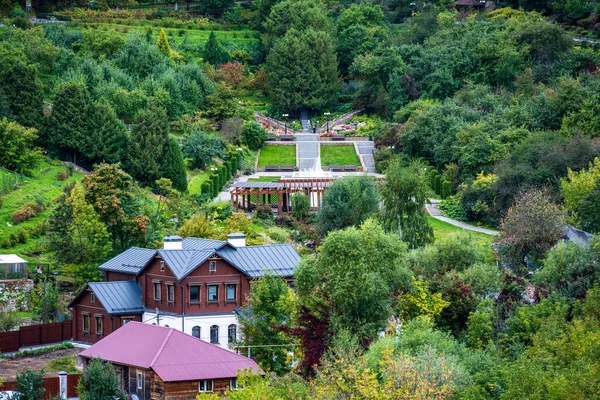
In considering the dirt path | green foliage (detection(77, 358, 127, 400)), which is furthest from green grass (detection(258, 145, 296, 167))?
green foliage (detection(77, 358, 127, 400))

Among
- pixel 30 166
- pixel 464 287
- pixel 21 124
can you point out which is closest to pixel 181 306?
pixel 464 287

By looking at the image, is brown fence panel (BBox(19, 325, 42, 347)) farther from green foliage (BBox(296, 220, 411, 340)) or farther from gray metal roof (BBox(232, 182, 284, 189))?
gray metal roof (BBox(232, 182, 284, 189))

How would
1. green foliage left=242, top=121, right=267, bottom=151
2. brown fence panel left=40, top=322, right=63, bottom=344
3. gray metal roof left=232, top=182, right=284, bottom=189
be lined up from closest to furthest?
brown fence panel left=40, top=322, right=63, bottom=344 → gray metal roof left=232, top=182, right=284, bottom=189 → green foliage left=242, top=121, right=267, bottom=151

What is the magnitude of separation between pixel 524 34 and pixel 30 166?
46.0 metres

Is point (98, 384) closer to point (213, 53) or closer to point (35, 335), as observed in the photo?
point (35, 335)

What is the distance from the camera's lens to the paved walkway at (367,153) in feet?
388

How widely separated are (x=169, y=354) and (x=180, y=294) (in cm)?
1024

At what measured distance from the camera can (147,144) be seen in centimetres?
10562

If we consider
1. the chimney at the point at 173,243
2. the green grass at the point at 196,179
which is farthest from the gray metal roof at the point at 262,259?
the green grass at the point at 196,179

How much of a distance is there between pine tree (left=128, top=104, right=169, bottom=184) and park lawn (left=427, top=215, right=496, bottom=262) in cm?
1822

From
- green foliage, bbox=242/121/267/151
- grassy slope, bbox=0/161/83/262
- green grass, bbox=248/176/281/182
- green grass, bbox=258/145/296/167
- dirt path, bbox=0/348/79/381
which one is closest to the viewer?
dirt path, bbox=0/348/79/381

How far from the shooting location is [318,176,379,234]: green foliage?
9550 centimetres

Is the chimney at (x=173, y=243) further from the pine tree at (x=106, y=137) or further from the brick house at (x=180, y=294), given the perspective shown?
the pine tree at (x=106, y=137)

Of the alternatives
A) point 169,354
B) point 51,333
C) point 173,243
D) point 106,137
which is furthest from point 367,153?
point 169,354
